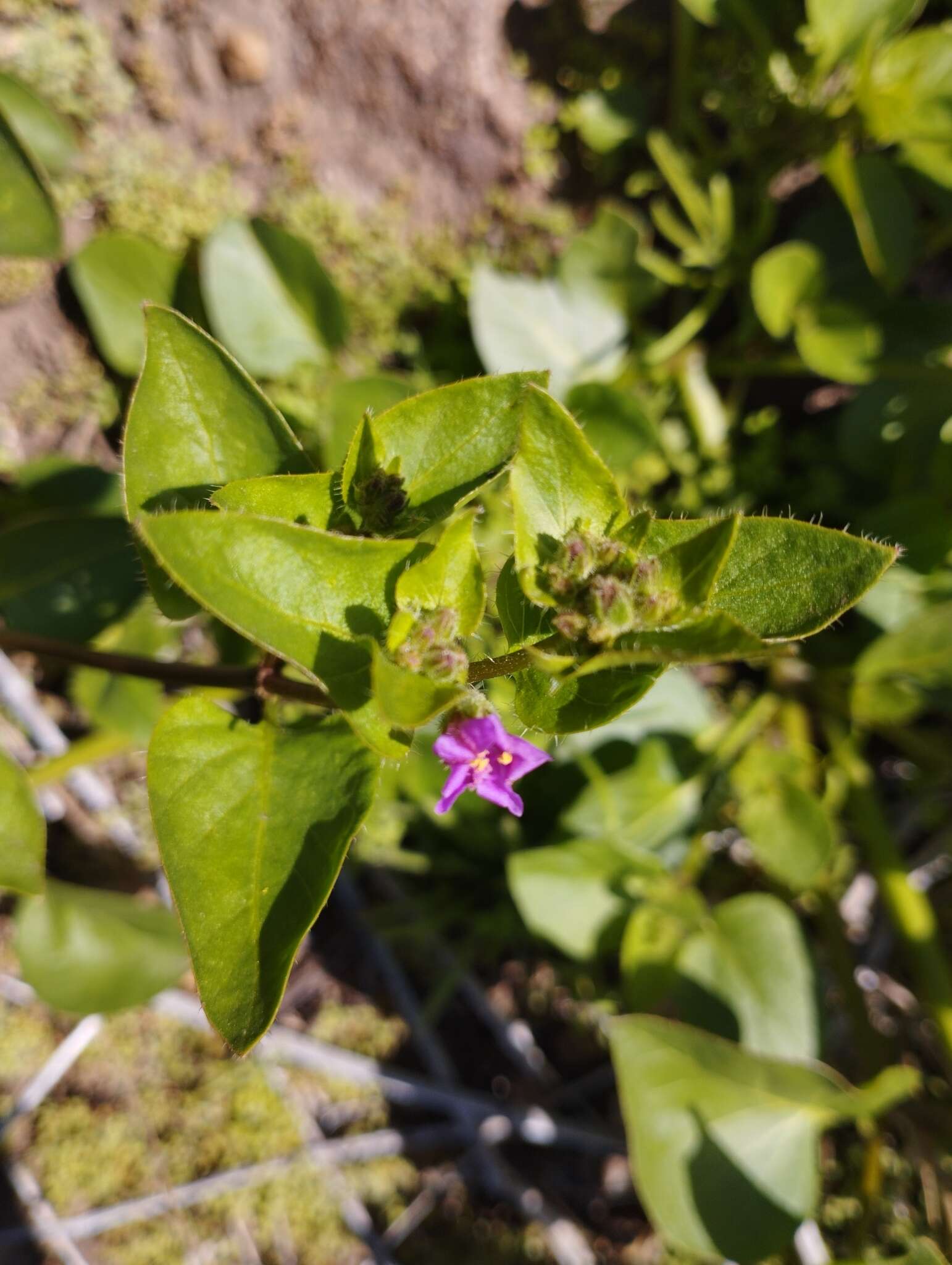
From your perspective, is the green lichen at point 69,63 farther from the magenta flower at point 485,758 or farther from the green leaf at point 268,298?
the magenta flower at point 485,758

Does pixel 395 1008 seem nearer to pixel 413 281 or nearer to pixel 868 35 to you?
pixel 413 281

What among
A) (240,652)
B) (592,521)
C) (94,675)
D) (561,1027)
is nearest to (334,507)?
(592,521)

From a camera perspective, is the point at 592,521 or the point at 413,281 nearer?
the point at 592,521

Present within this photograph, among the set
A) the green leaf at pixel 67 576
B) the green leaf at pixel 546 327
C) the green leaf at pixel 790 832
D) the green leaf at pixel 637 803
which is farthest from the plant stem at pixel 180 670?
the green leaf at pixel 790 832

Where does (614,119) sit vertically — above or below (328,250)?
above

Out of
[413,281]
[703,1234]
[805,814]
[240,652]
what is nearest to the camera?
[240,652]

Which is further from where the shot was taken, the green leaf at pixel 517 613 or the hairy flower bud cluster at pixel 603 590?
the green leaf at pixel 517 613
